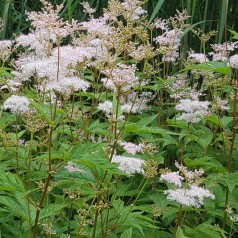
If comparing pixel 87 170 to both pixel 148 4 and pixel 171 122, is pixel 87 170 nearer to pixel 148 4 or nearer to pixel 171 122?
pixel 171 122

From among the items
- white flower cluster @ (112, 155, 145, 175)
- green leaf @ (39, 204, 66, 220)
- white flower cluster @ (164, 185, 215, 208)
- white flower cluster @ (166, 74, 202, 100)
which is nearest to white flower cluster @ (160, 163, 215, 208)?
white flower cluster @ (164, 185, 215, 208)

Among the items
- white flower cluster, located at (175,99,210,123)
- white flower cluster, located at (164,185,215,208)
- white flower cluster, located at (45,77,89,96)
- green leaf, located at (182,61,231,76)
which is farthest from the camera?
white flower cluster, located at (175,99,210,123)

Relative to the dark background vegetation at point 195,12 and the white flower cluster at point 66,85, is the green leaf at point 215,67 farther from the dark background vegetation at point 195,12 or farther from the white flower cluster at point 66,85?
the dark background vegetation at point 195,12

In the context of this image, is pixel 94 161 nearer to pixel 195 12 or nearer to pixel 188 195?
pixel 188 195

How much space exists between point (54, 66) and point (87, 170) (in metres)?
0.45

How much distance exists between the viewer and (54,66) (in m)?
2.22

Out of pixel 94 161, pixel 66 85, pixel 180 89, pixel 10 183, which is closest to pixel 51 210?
pixel 10 183

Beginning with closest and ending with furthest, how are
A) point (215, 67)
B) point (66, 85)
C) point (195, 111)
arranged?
point (66, 85), point (215, 67), point (195, 111)

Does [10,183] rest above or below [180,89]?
above

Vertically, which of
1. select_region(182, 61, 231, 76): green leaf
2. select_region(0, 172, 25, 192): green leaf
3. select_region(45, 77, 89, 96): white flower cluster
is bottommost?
select_region(0, 172, 25, 192): green leaf

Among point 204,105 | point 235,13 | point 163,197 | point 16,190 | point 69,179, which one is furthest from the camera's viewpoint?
point 235,13

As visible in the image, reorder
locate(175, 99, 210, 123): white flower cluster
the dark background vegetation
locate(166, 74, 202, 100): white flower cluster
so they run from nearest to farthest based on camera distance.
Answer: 1. locate(175, 99, 210, 123): white flower cluster
2. locate(166, 74, 202, 100): white flower cluster
3. the dark background vegetation

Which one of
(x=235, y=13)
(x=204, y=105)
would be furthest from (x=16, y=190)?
Answer: (x=235, y=13)

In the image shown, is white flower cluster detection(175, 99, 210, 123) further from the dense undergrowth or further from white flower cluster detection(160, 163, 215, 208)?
white flower cluster detection(160, 163, 215, 208)
